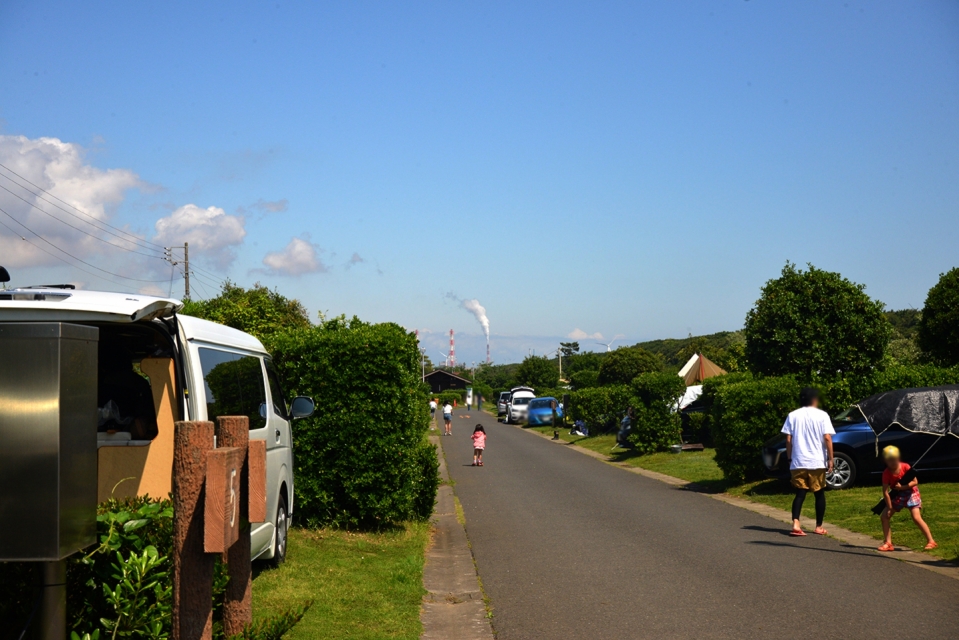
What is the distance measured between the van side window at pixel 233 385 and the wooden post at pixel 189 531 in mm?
2876

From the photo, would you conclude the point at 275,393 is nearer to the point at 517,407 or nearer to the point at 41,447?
the point at 41,447

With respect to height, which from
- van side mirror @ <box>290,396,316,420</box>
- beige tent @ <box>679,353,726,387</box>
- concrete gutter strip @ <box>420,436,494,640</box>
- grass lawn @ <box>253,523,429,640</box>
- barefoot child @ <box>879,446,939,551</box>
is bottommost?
concrete gutter strip @ <box>420,436,494,640</box>

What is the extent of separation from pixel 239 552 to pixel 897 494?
7756 millimetres

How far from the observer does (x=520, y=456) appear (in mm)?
27656

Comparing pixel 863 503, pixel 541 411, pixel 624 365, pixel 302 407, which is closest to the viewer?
pixel 302 407

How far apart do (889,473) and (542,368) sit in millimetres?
75034

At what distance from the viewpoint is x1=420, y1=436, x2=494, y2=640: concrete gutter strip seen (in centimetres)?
671

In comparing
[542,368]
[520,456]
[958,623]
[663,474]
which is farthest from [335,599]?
[542,368]

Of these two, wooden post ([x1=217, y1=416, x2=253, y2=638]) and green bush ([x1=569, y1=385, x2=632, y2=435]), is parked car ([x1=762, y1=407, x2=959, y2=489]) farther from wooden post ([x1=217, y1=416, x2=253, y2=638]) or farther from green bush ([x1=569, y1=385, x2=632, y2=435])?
green bush ([x1=569, y1=385, x2=632, y2=435])

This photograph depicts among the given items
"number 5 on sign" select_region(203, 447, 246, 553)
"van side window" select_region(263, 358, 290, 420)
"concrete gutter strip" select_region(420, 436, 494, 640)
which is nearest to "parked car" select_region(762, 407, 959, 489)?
"concrete gutter strip" select_region(420, 436, 494, 640)

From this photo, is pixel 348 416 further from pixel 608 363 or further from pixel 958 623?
pixel 608 363

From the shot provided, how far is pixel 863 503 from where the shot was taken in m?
12.5

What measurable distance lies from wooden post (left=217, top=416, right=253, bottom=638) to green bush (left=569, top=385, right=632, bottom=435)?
33.6 m

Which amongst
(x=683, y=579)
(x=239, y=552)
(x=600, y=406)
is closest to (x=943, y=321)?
(x=600, y=406)
